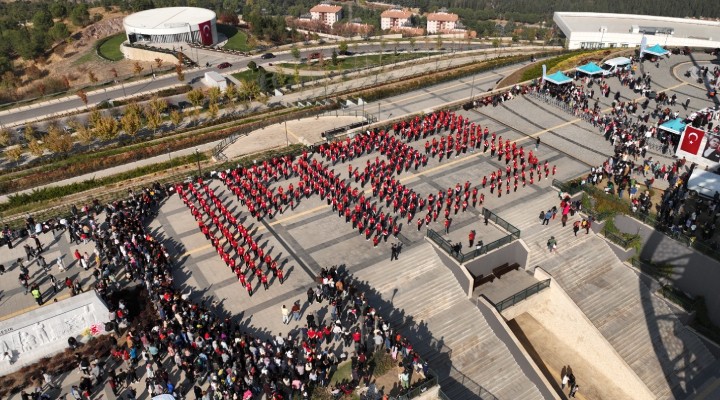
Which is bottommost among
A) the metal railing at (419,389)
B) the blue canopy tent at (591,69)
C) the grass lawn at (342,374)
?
the metal railing at (419,389)

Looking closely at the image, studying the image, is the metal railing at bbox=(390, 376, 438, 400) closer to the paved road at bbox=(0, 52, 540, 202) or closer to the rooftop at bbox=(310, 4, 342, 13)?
the paved road at bbox=(0, 52, 540, 202)

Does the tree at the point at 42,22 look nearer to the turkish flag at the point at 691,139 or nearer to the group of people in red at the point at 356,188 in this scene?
the group of people in red at the point at 356,188

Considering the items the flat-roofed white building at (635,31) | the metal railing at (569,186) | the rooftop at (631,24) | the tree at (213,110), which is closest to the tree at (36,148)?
the tree at (213,110)

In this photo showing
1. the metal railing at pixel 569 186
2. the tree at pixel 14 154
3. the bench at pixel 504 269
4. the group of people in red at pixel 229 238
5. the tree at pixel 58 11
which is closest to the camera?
the group of people in red at pixel 229 238

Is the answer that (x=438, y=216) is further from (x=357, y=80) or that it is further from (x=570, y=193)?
(x=357, y=80)

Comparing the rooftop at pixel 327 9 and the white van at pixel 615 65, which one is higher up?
the white van at pixel 615 65

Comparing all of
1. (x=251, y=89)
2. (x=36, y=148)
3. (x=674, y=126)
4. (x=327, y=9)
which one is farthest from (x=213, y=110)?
(x=327, y=9)

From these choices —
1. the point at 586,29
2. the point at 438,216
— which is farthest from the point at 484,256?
the point at 586,29
